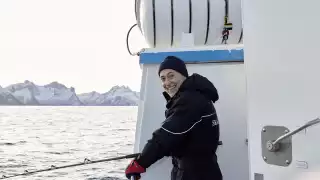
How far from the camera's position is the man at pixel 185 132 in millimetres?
2240

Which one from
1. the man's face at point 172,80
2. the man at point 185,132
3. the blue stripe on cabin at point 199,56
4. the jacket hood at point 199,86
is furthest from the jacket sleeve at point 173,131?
the blue stripe on cabin at point 199,56

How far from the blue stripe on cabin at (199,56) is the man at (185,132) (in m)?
0.81

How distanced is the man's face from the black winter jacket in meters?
0.07

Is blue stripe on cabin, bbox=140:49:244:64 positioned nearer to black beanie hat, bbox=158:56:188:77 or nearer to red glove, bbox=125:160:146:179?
black beanie hat, bbox=158:56:188:77

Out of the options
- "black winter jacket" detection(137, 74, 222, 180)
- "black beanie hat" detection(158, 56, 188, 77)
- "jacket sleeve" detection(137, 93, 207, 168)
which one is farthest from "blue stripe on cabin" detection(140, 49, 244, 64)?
"jacket sleeve" detection(137, 93, 207, 168)

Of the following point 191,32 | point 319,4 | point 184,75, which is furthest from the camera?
point 191,32

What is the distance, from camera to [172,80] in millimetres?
2551

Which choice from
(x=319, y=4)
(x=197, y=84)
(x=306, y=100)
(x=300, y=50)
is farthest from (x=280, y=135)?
(x=197, y=84)

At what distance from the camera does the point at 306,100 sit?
109cm

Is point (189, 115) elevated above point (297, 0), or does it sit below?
below

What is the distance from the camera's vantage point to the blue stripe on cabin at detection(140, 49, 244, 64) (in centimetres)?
333

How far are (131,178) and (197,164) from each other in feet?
1.25

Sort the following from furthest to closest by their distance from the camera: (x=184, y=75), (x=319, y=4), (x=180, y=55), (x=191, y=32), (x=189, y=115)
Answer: (x=191, y=32) < (x=180, y=55) < (x=184, y=75) < (x=189, y=115) < (x=319, y=4)

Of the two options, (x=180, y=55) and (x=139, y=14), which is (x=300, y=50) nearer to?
(x=180, y=55)
